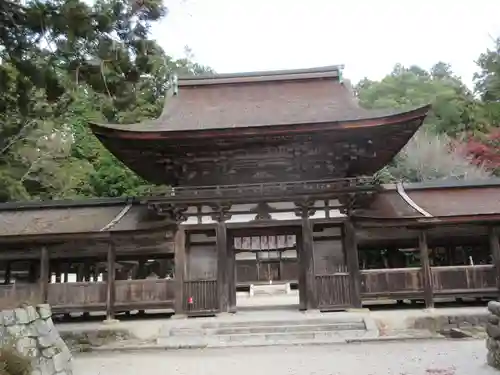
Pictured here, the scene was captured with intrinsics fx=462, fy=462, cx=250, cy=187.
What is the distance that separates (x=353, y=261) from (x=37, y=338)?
8026 millimetres

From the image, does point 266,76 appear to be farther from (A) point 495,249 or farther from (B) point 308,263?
(A) point 495,249

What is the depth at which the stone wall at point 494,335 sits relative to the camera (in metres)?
6.67

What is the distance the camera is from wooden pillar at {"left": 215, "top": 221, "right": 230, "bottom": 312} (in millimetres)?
12492

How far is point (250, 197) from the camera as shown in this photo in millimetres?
12578

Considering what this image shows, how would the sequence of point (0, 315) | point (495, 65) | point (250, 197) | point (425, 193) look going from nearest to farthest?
point (0, 315)
point (250, 197)
point (425, 193)
point (495, 65)

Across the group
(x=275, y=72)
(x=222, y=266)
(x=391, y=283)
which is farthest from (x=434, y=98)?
(x=222, y=266)

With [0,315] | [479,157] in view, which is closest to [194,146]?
[0,315]

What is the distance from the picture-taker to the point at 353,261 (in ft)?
40.7

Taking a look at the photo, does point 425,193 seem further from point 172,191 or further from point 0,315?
point 0,315

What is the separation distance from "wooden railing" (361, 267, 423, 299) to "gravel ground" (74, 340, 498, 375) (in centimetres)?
239

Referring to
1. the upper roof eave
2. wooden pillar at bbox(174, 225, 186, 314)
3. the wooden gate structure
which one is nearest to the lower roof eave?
the wooden gate structure

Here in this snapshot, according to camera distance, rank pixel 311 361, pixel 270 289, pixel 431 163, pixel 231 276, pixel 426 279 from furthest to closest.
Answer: pixel 431 163, pixel 270 289, pixel 231 276, pixel 426 279, pixel 311 361

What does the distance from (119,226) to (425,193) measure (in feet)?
30.4

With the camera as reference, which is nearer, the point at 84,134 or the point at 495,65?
the point at 84,134
